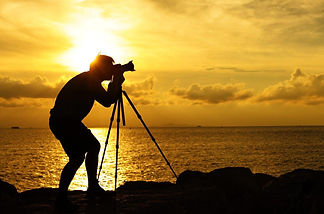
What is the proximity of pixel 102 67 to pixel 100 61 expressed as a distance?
133 mm

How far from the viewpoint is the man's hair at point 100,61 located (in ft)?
22.5

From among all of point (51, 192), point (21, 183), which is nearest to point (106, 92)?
point (51, 192)

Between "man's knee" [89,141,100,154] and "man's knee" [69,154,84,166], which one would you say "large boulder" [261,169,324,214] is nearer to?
"man's knee" [89,141,100,154]

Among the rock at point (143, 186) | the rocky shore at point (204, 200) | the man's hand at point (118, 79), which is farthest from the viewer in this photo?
the rock at point (143, 186)

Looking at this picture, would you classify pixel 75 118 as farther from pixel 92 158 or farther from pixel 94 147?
pixel 92 158

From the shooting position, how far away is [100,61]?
6.89 metres

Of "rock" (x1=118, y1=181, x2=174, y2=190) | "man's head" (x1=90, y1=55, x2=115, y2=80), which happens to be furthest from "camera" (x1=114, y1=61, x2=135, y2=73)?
"rock" (x1=118, y1=181, x2=174, y2=190)

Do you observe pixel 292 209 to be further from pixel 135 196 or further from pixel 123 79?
pixel 123 79

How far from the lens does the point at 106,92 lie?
21.8ft

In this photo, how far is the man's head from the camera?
6.86m

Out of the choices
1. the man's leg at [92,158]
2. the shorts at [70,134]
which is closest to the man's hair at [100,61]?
the shorts at [70,134]

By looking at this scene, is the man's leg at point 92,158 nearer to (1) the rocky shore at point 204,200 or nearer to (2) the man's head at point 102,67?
(1) the rocky shore at point 204,200

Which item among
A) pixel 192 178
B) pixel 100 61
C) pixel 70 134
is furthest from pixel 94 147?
pixel 192 178

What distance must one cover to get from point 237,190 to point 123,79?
13.4 feet
